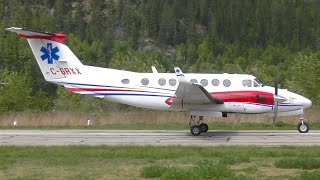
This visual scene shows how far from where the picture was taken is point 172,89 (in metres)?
29.1

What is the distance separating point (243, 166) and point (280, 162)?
102cm

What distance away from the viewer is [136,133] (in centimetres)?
2884

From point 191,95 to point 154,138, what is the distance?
9.14 feet

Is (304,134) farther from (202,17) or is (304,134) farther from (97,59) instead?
(202,17)

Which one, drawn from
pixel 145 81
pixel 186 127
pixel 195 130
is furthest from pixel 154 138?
pixel 186 127

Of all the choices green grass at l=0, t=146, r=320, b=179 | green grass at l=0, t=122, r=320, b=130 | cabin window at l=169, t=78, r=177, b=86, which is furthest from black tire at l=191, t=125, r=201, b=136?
green grass at l=0, t=146, r=320, b=179

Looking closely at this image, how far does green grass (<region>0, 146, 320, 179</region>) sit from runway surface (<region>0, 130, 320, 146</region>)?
6.31ft

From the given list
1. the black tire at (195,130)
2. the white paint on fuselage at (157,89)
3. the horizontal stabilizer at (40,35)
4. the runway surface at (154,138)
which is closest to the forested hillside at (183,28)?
the white paint on fuselage at (157,89)

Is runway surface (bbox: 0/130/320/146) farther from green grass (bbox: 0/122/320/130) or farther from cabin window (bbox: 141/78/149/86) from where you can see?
cabin window (bbox: 141/78/149/86)

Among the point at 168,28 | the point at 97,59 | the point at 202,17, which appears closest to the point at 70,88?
the point at 97,59

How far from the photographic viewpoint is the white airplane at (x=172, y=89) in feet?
91.9

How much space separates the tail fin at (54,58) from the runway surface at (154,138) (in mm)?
3068

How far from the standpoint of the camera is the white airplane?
28000 mm

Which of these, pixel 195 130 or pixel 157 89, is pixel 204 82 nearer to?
pixel 157 89
